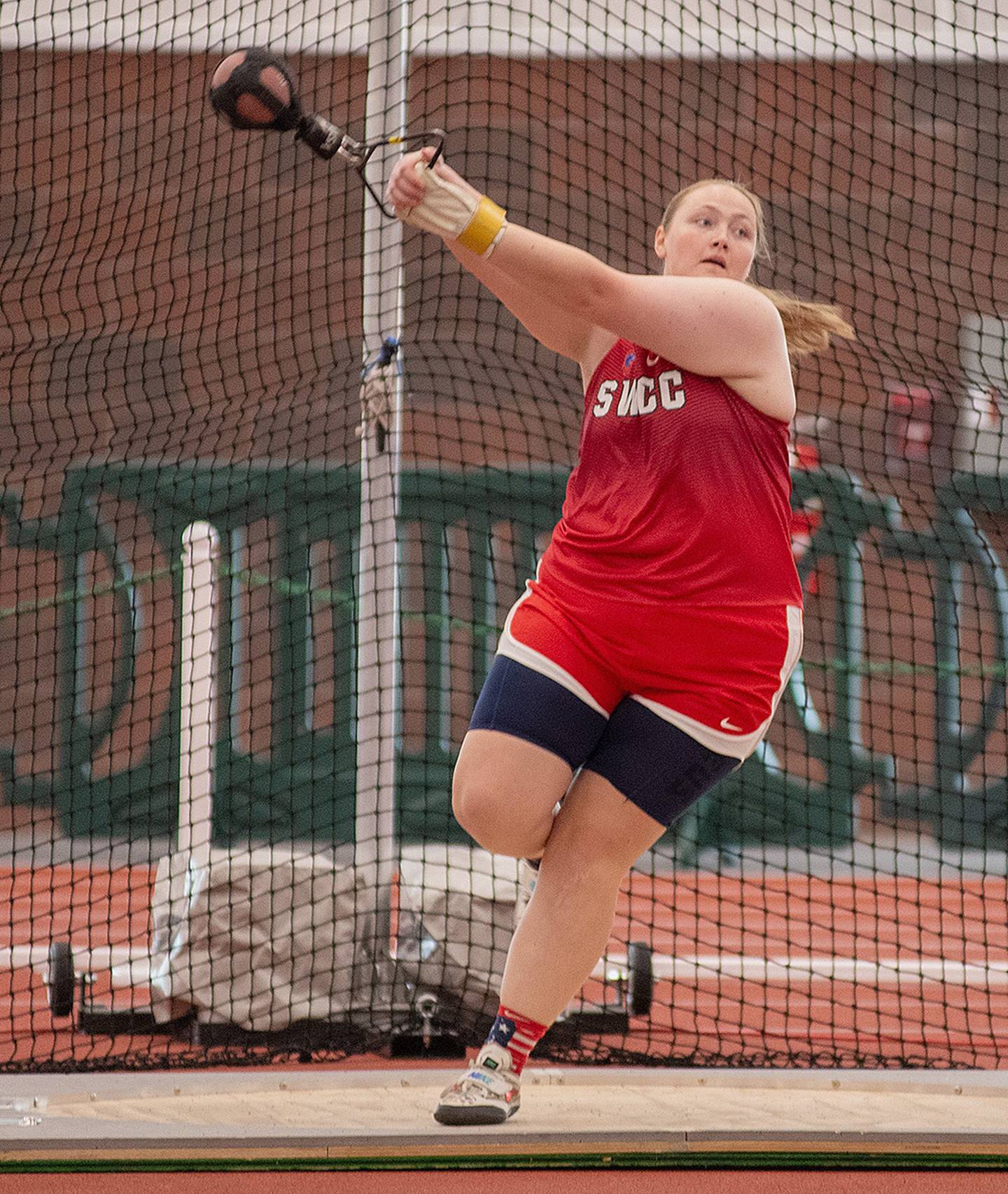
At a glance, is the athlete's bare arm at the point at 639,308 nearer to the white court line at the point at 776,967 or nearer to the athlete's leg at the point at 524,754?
the athlete's leg at the point at 524,754

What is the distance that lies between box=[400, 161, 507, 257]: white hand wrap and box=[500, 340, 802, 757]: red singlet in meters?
0.45

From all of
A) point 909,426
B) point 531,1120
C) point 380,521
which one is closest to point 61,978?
point 380,521

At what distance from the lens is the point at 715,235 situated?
268 centimetres


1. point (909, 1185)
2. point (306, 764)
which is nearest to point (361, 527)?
point (909, 1185)

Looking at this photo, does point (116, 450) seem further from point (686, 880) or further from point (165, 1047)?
point (165, 1047)

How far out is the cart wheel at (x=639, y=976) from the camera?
398 centimetres

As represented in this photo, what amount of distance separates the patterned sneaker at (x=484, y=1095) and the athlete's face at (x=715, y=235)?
140 centimetres

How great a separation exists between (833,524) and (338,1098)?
4746mm

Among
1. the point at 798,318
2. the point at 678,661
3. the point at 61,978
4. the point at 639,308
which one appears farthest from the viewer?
the point at 61,978

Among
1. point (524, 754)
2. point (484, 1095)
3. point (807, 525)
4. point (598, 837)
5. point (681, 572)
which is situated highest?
point (807, 525)

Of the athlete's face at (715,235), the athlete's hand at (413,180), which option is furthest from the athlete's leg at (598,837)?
the athlete's hand at (413,180)

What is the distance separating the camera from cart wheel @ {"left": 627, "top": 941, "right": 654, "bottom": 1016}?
3.98 metres

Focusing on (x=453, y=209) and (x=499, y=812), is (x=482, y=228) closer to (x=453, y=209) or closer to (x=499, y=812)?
(x=453, y=209)

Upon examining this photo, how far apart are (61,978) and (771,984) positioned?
218 centimetres
